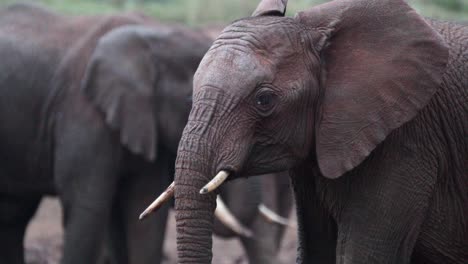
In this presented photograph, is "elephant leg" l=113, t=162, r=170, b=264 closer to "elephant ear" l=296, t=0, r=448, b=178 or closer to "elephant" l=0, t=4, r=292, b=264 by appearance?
"elephant" l=0, t=4, r=292, b=264

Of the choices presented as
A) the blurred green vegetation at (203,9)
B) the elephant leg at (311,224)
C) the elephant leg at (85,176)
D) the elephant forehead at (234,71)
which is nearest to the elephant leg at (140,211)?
the elephant leg at (85,176)

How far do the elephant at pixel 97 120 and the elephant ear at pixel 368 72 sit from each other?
12.2ft

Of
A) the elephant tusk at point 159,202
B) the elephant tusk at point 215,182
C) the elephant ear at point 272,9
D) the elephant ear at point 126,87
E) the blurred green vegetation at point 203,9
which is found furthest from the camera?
the blurred green vegetation at point 203,9

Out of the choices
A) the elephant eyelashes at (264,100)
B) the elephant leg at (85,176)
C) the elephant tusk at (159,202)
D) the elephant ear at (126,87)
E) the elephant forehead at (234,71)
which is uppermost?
the elephant forehead at (234,71)

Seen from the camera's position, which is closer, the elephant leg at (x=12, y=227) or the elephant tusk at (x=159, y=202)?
the elephant tusk at (x=159, y=202)

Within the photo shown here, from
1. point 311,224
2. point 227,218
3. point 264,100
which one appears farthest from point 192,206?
point 227,218

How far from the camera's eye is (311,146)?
184 inches

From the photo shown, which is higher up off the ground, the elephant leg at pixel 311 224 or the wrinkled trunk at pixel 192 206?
the wrinkled trunk at pixel 192 206

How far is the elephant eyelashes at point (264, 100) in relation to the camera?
4477mm

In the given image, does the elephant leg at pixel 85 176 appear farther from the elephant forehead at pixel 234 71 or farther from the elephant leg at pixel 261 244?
the elephant forehead at pixel 234 71

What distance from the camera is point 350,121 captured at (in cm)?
461

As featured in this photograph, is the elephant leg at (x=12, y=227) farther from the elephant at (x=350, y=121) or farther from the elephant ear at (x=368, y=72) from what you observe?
the elephant ear at (x=368, y=72)

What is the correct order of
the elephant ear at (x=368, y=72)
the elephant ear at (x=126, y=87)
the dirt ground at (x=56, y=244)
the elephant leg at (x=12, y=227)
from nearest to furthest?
the elephant ear at (x=368, y=72)
the elephant ear at (x=126, y=87)
the elephant leg at (x=12, y=227)
the dirt ground at (x=56, y=244)

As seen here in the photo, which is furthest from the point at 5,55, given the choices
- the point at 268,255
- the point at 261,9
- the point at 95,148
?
the point at 261,9
